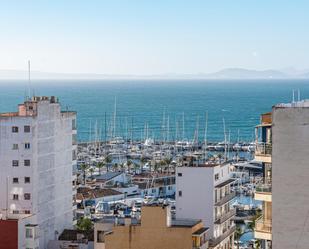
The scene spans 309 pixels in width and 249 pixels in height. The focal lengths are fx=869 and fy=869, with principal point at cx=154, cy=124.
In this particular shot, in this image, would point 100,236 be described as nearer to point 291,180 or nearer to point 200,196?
point 200,196

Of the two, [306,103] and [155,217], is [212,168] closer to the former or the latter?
[155,217]

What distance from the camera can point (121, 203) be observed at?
72562mm

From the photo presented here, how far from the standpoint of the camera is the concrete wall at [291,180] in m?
17.9

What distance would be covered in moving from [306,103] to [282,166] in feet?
7.44

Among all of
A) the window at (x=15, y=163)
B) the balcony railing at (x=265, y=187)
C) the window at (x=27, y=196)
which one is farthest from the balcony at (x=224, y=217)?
the balcony railing at (x=265, y=187)

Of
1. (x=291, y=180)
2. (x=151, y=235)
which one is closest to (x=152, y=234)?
(x=151, y=235)

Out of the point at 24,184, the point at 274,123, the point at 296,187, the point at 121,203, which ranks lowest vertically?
the point at 121,203

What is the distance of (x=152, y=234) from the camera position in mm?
31234

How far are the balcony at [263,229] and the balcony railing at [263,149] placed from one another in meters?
1.46

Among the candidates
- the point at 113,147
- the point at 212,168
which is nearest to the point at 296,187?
the point at 212,168

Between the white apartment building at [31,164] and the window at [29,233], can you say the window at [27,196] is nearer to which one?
the white apartment building at [31,164]

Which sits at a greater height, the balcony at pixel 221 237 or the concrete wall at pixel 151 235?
the concrete wall at pixel 151 235

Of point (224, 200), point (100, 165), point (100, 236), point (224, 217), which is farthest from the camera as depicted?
point (100, 165)

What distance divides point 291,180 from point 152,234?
13.8m
